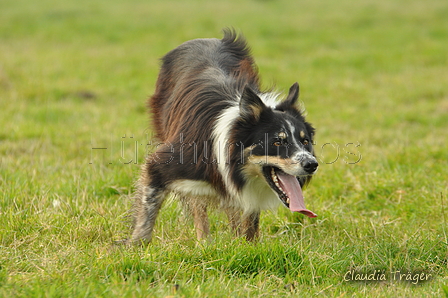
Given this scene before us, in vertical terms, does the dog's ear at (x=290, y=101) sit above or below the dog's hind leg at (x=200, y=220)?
above

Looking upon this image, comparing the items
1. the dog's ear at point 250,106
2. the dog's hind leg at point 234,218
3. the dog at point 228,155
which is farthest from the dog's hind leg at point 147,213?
the dog's ear at point 250,106

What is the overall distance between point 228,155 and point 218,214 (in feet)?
3.37

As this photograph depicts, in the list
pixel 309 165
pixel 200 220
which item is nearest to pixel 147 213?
pixel 200 220

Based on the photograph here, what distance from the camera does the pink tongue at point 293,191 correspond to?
14.0 feet

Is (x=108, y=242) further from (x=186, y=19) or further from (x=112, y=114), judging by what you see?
(x=186, y=19)

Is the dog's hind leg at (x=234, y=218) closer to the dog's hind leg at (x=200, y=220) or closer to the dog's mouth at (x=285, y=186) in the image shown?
the dog's hind leg at (x=200, y=220)

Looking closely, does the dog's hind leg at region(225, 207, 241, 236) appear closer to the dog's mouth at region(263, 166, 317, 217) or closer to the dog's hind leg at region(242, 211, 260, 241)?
the dog's hind leg at region(242, 211, 260, 241)

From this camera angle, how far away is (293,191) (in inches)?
171

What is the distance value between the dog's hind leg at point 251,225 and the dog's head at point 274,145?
57 centimetres

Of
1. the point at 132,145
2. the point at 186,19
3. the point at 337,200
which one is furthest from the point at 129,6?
the point at 337,200

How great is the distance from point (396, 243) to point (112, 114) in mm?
6822

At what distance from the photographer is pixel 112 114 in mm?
10391

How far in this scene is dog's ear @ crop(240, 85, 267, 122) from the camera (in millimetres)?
4379

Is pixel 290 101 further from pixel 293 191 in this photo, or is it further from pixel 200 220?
pixel 200 220
